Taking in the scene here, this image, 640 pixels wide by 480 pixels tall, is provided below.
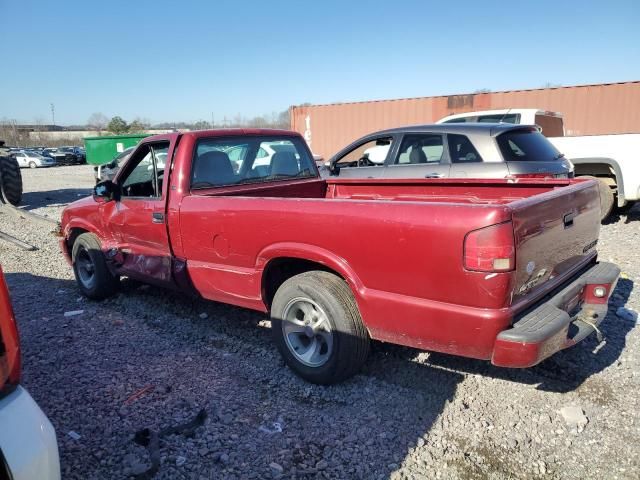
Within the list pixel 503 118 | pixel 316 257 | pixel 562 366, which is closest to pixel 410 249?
pixel 316 257

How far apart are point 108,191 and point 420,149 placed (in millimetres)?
4194

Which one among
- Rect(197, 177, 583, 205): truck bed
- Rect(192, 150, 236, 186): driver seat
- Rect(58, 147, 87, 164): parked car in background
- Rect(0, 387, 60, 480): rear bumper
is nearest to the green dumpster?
Rect(58, 147, 87, 164): parked car in background

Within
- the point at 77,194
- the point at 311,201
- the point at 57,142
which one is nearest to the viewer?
the point at 311,201

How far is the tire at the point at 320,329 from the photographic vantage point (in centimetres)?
300

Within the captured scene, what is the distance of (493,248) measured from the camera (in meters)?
2.34

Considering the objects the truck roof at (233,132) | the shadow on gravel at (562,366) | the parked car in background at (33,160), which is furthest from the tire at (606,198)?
the parked car in background at (33,160)

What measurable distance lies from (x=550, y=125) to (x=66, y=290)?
9.49 m

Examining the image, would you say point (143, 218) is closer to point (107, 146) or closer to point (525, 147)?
point (525, 147)

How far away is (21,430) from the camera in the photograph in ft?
5.21

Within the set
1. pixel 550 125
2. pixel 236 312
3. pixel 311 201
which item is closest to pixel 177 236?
pixel 236 312

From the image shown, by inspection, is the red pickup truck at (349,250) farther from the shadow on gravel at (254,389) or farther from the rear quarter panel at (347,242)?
the shadow on gravel at (254,389)

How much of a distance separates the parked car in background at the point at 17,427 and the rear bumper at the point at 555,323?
2063 mm

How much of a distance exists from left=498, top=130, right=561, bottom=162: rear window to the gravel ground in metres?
2.30

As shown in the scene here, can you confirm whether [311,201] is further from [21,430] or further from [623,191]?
[623,191]
